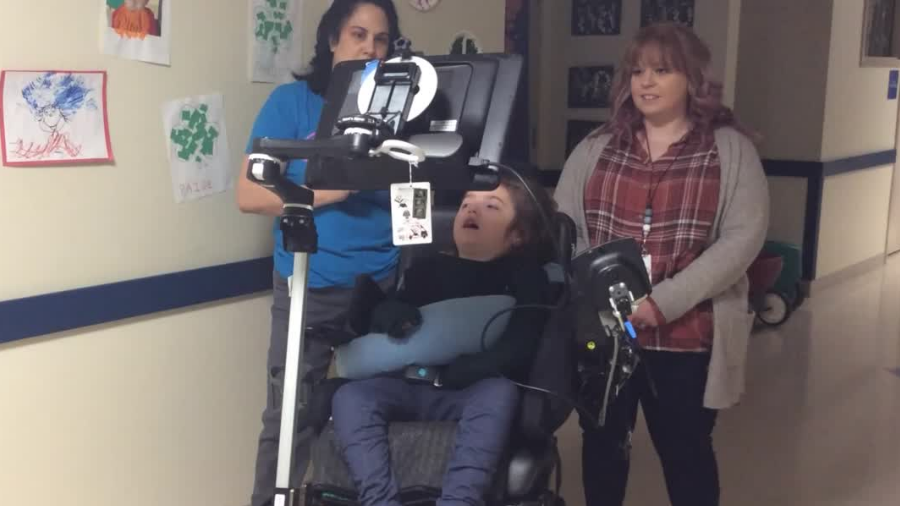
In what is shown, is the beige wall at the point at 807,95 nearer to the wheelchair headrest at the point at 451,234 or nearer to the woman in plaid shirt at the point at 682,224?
the woman in plaid shirt at the point at 682,224

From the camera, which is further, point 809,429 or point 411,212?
point 809,429

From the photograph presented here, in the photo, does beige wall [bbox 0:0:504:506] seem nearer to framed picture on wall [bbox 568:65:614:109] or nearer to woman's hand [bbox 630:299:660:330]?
woman's hand [bbox 630:299:660:330]

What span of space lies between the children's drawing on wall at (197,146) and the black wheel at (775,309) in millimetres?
3348

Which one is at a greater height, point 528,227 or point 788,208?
point 528,227

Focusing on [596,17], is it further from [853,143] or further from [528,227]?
[528,227]

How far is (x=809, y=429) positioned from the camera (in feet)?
11.1

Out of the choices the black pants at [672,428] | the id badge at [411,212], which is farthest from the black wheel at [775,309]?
the id badge at [411,212]

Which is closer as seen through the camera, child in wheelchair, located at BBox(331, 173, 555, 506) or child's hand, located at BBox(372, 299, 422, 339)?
child in wheelchair, located at BBox(331, 173, 555, 506)

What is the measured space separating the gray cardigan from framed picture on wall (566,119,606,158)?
3.18m

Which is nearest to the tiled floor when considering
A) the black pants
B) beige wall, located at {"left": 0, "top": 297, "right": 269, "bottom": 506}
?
the black pants

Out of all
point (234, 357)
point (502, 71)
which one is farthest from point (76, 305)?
point (502, 71)

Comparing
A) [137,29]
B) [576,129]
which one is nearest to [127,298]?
[137,29]

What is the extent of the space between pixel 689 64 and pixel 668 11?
296 centimetres

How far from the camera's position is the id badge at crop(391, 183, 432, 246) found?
1.31 metres
